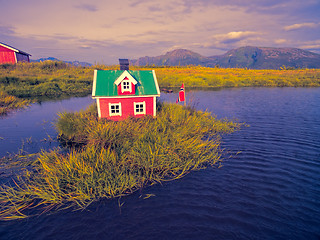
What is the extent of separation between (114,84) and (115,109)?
210 centimetres

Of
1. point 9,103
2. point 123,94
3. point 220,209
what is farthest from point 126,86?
point 9,103

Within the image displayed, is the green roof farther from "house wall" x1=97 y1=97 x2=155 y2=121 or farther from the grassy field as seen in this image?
the grassy field

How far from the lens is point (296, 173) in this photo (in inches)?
331

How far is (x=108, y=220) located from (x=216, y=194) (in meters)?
4.17

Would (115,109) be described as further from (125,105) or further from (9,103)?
(9,103)

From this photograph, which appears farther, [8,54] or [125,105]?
[8,54]

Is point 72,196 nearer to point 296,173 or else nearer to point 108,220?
point 108,220

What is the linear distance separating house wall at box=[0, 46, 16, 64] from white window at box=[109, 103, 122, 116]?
47.4m

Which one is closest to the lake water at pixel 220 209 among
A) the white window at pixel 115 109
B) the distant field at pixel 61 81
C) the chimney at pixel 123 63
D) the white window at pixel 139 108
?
the white window at pixel 115 109

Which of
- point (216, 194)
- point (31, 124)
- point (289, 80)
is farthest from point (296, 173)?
point (289, 80)

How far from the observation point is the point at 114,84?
14.3 m

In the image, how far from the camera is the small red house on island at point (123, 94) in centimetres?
1361

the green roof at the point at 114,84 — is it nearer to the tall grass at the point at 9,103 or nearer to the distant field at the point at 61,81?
the tall grass at the point at 9,103

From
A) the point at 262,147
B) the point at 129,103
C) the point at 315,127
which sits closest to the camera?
the point at 262,147
